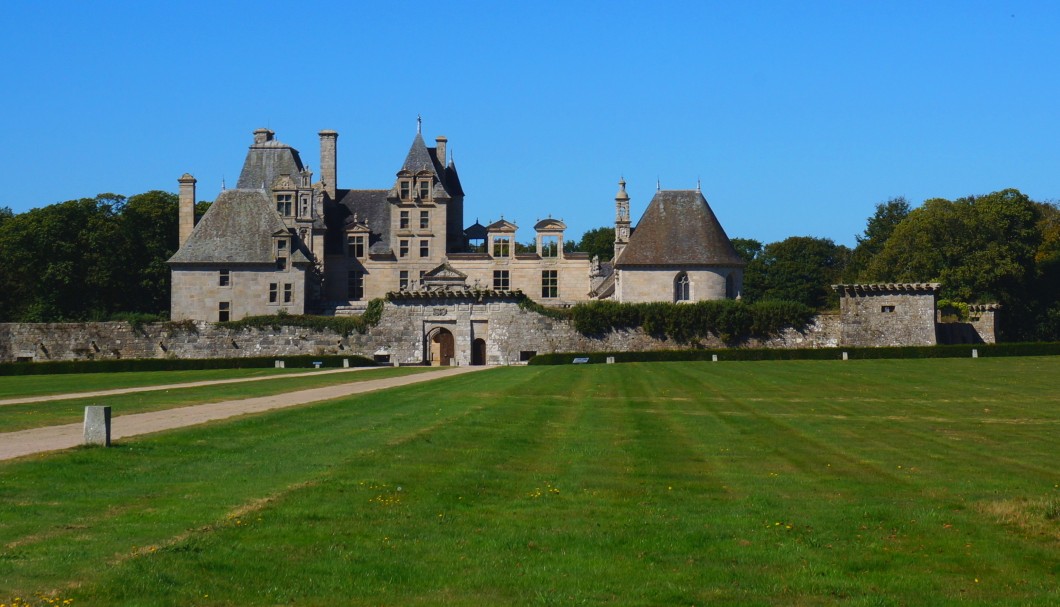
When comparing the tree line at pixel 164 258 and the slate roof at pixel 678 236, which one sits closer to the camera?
the slate roof at pixel 678 236

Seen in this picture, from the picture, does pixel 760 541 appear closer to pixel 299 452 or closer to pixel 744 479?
pixel 744 479

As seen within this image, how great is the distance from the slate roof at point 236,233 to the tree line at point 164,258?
739cm

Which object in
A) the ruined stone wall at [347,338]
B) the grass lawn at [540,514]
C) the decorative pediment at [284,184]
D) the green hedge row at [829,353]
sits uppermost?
the decorative pediment at [284,184]

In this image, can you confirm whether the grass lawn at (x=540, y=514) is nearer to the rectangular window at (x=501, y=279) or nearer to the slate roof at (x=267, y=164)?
the rectangular window at (x=501, y=279)

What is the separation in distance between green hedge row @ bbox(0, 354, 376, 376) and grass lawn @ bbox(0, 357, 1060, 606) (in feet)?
134

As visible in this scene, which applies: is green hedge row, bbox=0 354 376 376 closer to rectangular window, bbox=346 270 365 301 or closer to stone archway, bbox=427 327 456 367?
stone archway, bbox=427 327 456 367

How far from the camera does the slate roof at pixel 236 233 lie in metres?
78.1

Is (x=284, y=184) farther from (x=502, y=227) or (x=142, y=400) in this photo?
(x=142, y=400)

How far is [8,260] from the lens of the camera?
87062mm

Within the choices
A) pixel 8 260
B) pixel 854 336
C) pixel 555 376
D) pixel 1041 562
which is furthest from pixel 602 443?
pixel 8 260

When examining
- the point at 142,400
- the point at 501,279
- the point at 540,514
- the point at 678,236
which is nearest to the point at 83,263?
the point at 501,279

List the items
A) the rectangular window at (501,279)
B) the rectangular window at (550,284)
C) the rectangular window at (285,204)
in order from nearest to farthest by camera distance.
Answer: the rectangular window at (285,204) → the rectangular window at (501,279) → the rectangular window at (550,284)

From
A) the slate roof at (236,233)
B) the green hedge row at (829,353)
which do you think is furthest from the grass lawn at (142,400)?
the slate roof at (236,233)

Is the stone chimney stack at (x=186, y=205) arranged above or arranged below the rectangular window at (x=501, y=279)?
above
